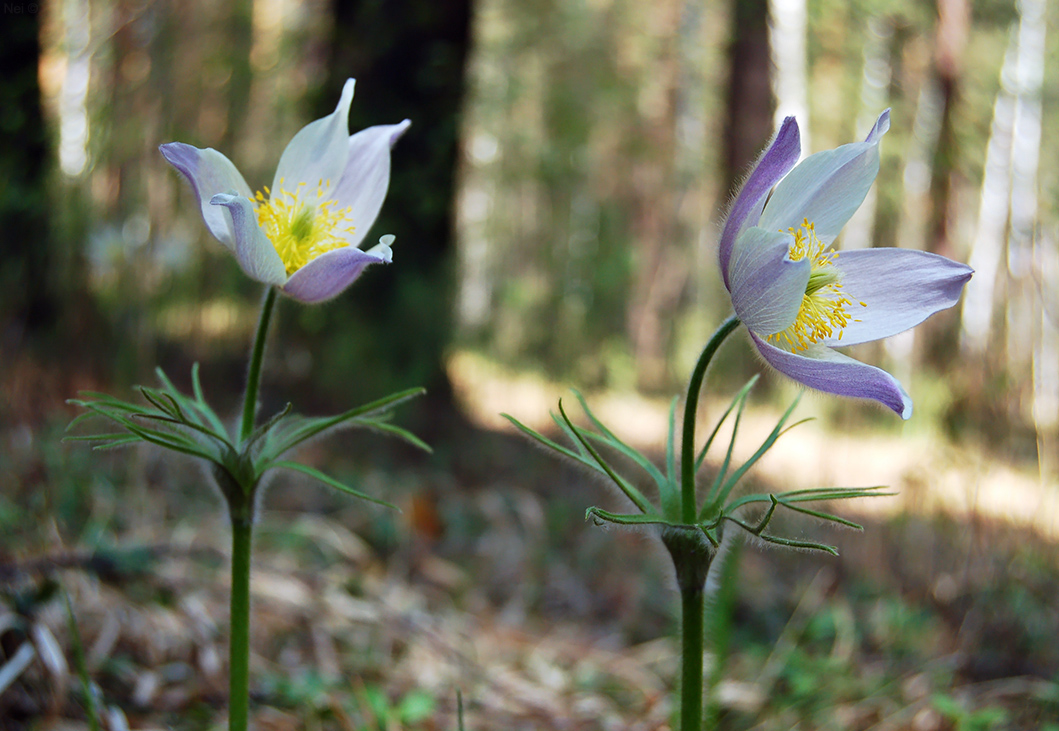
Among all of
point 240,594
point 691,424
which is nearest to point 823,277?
point 691,424

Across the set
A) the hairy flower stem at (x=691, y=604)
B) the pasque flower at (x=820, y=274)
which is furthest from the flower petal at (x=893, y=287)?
the hairy flower stem at (x=691, y=604)

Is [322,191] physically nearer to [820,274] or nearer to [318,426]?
[318,426]

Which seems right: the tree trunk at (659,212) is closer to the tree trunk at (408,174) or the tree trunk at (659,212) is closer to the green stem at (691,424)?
the tree trunk at (408,174)

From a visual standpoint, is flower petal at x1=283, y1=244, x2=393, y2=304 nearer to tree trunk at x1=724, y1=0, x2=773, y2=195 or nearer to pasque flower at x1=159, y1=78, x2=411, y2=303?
pasque flower at x1=159, y1=78, x2=411, y2=303

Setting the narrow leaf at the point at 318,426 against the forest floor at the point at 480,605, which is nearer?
the narrow leaf at the point at 318,426

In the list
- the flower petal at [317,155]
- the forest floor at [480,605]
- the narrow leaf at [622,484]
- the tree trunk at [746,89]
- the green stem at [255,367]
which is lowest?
the forest floor at [480,605]
